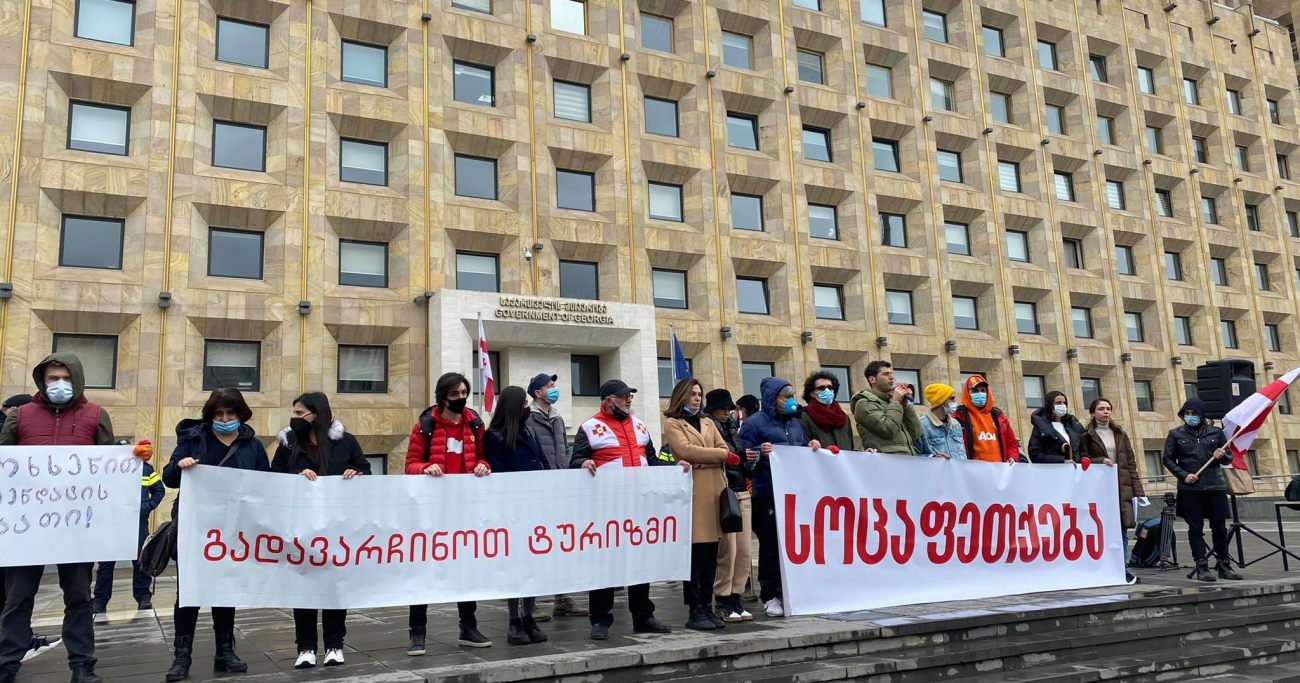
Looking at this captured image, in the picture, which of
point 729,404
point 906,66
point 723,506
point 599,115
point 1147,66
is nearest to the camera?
point 723,506

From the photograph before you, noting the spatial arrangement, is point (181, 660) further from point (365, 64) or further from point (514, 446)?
point (365, 64)

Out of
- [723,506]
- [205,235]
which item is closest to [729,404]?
[723,506]

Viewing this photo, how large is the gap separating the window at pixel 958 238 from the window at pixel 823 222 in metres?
4.74

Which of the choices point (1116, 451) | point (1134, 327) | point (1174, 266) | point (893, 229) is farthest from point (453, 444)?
point (1174, 266)

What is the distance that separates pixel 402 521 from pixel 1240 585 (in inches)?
356

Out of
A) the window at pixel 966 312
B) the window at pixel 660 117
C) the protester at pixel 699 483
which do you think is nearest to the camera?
the protester at pixel 699 483

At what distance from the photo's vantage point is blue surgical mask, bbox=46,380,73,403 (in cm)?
669

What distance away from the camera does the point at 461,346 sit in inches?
899

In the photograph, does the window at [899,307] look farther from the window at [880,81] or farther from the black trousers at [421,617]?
the black trousers at [421,617]

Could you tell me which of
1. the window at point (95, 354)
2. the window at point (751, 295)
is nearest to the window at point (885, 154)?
the window at point (751, 295)

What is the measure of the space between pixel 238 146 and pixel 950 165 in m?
24.2

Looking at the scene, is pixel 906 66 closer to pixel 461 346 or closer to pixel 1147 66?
pixel 1147 66

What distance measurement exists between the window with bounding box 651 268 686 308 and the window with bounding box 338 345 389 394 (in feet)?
26.6

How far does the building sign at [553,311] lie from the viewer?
2367cm
